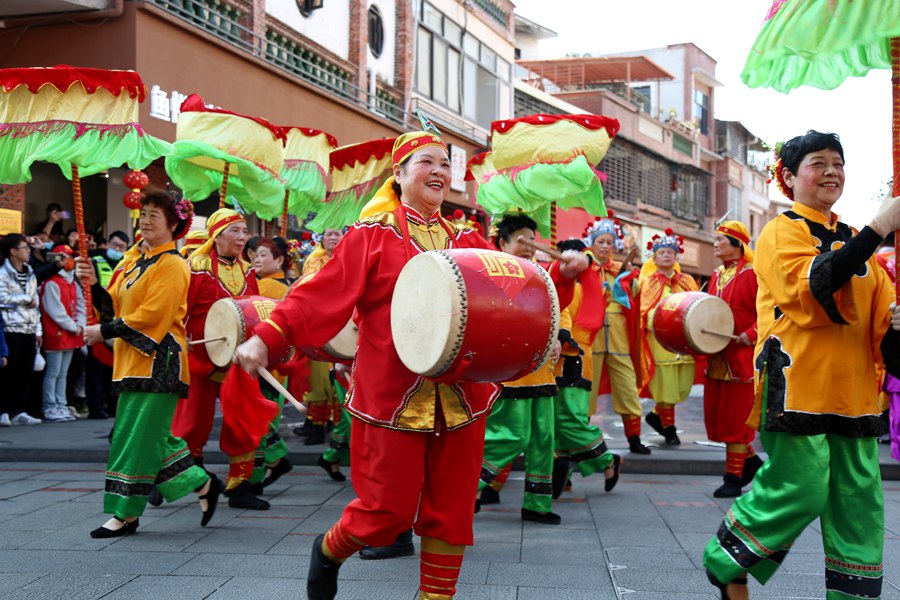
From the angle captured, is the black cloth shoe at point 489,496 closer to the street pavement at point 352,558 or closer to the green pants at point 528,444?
the street pavement at point 352,558

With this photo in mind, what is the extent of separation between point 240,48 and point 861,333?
37.7 feet

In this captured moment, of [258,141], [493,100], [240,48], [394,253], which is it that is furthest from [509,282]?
[493,100]

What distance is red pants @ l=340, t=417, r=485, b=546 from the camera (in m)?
3.24

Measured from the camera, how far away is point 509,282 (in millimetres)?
3152

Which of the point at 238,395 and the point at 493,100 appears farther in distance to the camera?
the point at 493,100

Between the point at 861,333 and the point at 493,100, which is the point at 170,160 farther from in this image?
the point at 493,100

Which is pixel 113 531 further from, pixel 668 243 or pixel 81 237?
pixel 668 243

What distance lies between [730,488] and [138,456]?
3.84 metres

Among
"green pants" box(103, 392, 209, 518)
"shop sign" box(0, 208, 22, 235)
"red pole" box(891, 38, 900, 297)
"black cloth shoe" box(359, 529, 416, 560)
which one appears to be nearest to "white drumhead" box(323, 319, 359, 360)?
"green pants" box(103, 392, 209, 518)

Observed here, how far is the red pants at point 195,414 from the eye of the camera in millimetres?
5734

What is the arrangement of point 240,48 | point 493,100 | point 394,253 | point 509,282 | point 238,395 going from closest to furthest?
point 509,282, point 394,253, point 238,395, point 240,48, point 493,100

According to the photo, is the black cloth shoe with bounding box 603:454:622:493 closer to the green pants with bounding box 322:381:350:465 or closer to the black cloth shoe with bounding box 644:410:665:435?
the green pants with bounding box 322:381:350:465

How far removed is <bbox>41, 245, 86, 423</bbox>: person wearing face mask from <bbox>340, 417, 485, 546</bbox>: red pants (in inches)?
292

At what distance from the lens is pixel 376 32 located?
18344 mm
